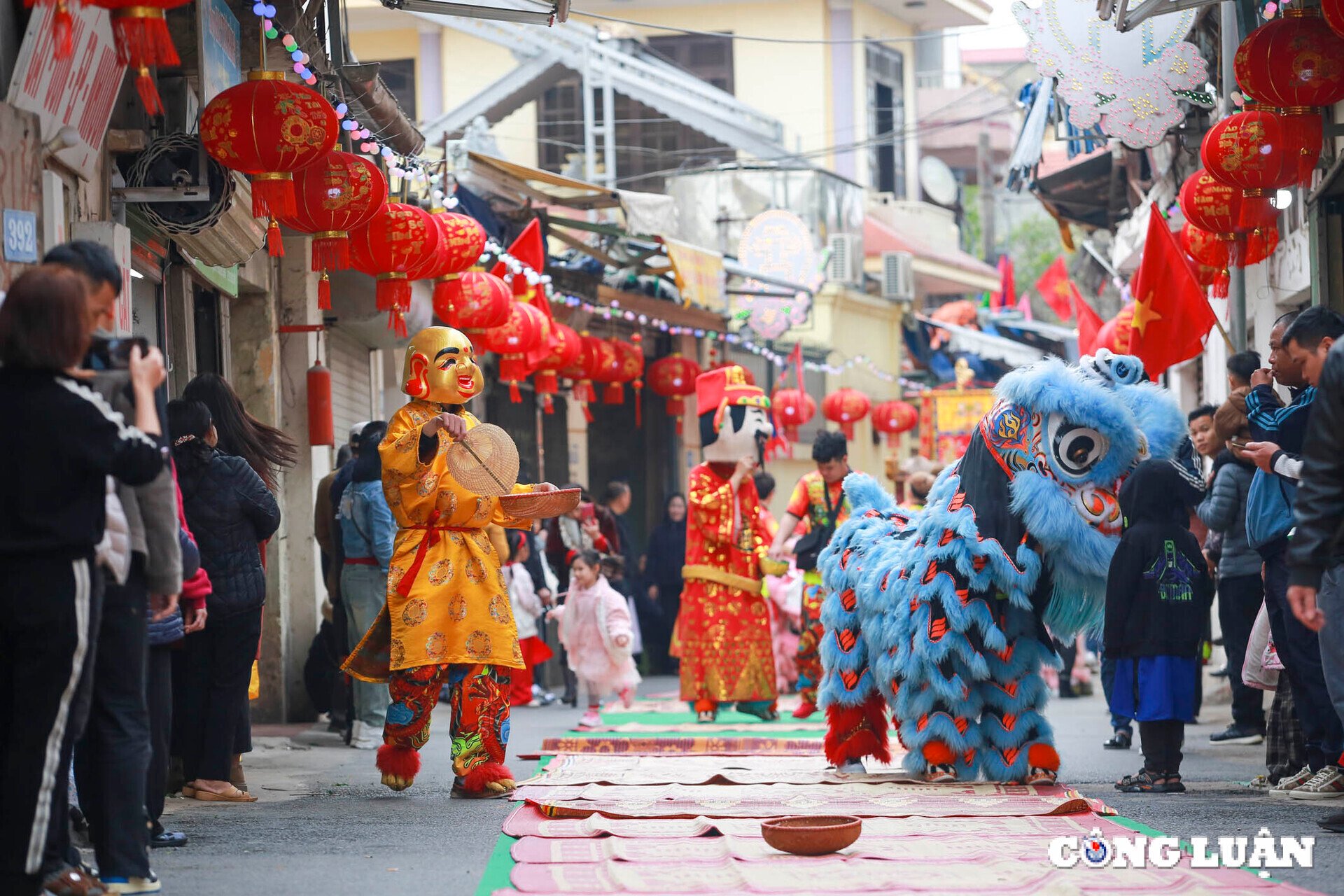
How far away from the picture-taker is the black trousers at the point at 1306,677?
23.5 feet

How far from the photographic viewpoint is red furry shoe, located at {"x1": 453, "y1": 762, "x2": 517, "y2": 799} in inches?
292

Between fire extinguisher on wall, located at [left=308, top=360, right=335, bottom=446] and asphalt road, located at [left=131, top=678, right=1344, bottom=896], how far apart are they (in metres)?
2.29

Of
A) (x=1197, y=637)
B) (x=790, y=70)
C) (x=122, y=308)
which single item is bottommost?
(x=1197, y=637)

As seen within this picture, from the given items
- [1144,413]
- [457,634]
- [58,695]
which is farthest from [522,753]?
[58,695]

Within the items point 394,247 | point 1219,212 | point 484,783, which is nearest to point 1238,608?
point 1219,212

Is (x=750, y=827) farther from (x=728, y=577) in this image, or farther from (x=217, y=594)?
(x=728, y=577)

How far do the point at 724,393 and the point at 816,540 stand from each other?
1179 millimetres

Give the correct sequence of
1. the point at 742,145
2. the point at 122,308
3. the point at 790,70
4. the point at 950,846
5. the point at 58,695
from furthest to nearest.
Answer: the point at 790,70 → the point at 742,145 → the point at 122,308 → the point at 950,846 → the point at 58,695

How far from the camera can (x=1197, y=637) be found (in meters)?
7.68

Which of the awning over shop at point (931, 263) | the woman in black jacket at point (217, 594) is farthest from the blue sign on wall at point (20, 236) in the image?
the awning over shop at point (931, 263)

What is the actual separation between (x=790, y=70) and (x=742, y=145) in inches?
152

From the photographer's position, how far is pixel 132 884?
16.2 ft

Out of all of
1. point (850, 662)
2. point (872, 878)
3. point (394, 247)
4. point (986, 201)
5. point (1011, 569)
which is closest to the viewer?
point (872, 878)

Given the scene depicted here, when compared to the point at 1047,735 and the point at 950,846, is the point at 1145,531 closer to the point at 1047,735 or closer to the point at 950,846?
the point at 1047,735
